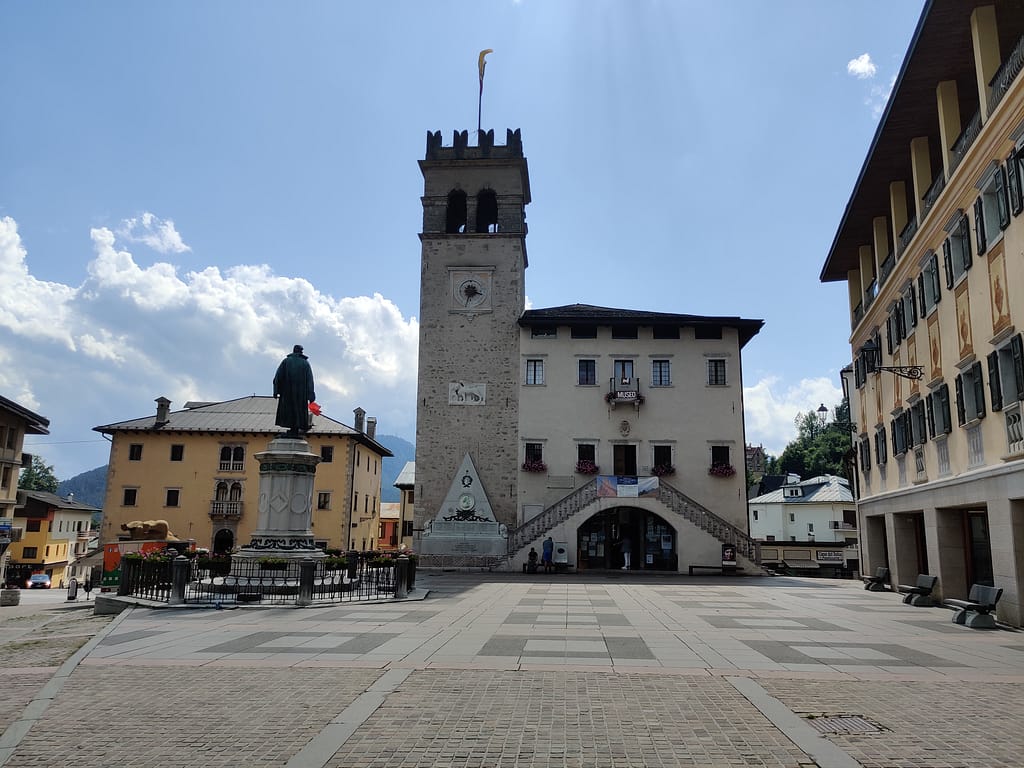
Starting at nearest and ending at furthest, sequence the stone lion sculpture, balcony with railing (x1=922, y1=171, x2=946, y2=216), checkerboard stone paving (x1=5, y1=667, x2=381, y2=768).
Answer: checkerboard stone paving (x1=5, y1=667, x2=381, y2=768) → balcony with railing (x1=922, y1=171, x2=946, y2=216) → the stone lion sculpture

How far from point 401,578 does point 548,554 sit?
616 inches

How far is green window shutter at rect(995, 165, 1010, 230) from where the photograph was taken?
47.2ft

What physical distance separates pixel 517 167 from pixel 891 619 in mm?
32775

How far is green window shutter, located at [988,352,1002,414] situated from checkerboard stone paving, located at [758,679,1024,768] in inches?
327

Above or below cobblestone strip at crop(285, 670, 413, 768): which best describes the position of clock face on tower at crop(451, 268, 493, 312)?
above

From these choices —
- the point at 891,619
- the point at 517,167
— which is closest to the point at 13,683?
the point at 891,619

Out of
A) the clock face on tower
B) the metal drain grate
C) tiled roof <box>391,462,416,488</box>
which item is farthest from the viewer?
tiled roof <box>391,462,416,488</box>

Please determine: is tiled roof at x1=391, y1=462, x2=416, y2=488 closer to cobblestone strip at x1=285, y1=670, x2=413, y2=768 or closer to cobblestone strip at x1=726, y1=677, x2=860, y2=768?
cobblestone strip at x1=285, y1=670, x2=413, y2=768

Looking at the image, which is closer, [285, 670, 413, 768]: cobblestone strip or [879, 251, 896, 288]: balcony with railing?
[285, 670, 413, 768]: cobblestone strip

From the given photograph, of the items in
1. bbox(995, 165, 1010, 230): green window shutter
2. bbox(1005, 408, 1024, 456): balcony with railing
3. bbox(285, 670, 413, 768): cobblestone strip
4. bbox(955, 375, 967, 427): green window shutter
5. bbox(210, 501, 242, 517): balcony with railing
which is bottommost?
bbox(285, 670, 413, 768): cobblestone strip

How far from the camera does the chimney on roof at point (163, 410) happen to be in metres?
Result: 50.9

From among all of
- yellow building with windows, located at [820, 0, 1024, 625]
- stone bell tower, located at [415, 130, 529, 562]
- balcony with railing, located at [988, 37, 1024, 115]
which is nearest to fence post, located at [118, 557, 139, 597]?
stone bell tower, located at [415, 130, 529, 562]

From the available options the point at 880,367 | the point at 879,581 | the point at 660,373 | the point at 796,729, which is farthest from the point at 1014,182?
the point at 660,373

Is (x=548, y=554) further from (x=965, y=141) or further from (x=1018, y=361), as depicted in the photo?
(x=965, y=141)
